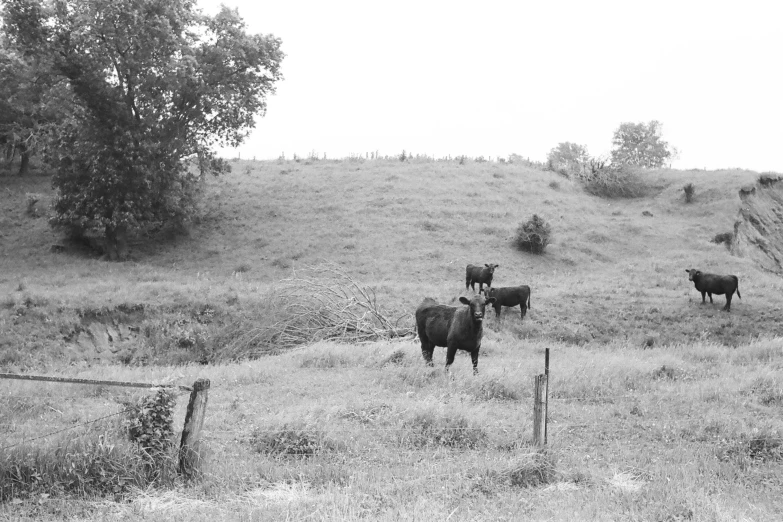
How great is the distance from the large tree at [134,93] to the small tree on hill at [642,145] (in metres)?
53.3

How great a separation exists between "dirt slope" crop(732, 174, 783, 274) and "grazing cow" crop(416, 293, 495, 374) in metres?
28.7

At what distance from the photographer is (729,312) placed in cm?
2538

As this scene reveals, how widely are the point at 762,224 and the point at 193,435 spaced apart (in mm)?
44599

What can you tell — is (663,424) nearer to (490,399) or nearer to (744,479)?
(744,479)

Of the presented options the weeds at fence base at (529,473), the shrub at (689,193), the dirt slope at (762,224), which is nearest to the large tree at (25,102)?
the weeds at fence base at (529,473)

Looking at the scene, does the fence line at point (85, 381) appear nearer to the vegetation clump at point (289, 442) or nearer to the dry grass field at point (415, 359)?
the dry grass field at point (415, 359)

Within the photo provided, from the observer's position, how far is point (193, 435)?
298 inches

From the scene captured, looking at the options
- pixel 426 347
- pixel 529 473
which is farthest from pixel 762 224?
pixel 529 473

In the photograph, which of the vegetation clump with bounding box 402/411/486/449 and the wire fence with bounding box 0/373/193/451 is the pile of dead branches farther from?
the vegetation clump with bounding box 402/411/486/449

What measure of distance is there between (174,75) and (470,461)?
2629cm

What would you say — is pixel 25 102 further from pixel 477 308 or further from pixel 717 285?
pixel 717 285

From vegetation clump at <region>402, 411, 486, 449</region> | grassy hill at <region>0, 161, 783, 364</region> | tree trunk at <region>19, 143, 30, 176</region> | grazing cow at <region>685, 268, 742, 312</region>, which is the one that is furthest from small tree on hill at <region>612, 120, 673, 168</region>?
vegetation clump at <region>402, 411, 486, 449</region>

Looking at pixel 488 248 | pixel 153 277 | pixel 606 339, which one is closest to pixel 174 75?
pixel 153 277

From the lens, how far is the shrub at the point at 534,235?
3438 centimetres
